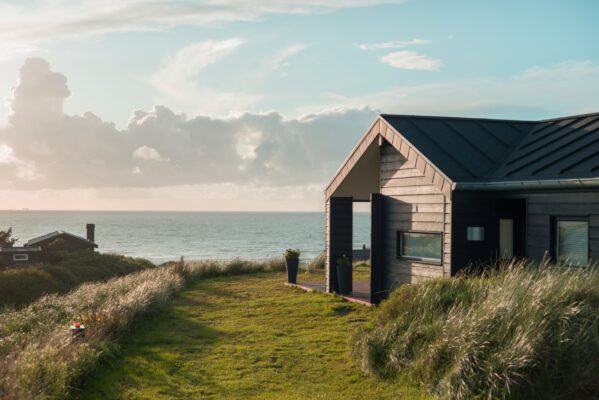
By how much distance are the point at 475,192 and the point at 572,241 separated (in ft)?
7.21

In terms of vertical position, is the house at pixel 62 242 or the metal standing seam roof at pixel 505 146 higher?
the metal standing seam roof at pixel 505 146

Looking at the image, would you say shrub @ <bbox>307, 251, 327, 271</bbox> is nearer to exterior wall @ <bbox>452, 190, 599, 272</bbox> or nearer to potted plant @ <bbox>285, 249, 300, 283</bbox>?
potted plant @ <bbox>285, 249, 300, 283</bbox>

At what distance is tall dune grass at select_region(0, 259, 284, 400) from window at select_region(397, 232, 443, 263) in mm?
6342

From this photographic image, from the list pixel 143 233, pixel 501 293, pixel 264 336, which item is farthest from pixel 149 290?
pixel 143 233

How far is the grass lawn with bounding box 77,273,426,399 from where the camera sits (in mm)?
9039

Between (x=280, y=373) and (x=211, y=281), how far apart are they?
44.6ft

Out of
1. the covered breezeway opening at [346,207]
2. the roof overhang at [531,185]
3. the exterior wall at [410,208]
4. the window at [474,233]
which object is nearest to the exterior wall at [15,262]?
the covered breezeway opening at [346,207]

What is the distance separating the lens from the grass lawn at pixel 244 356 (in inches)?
356

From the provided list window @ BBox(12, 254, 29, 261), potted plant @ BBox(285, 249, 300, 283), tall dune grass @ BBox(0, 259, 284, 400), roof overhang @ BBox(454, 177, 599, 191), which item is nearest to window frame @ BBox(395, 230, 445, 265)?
roof overhang @ BBox(454, 177, 599, 191)

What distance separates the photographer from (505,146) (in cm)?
1589

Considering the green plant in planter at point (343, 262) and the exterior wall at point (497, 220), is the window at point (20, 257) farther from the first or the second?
the exterior wall at point (497, 220)

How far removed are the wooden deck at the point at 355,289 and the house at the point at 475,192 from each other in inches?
31.6

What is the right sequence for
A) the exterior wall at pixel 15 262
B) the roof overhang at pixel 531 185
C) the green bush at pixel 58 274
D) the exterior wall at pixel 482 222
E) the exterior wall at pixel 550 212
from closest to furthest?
the roof overhang at pixel 531 185 < the exterior wall at pixel 550 212 < the exterior wall at pixel 482 222 < the green bush at pixel 58 274 < the exterior wall at pixel 15 262

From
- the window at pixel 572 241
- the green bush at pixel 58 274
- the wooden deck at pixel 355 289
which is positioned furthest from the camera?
the green bush at pixel 58 274
